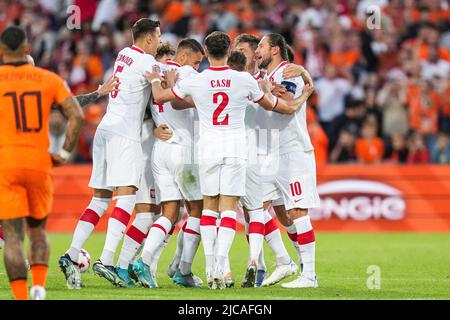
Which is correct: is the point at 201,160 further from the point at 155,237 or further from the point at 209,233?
the point at 155,237

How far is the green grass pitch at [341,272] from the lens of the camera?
11195 millimetres

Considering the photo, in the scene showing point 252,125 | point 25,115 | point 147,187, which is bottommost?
point 147,187

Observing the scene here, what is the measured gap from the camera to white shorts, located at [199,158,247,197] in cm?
1177

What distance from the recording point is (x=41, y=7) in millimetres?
26438

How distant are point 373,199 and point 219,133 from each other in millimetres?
9947

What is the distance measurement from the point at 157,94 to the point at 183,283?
223cm

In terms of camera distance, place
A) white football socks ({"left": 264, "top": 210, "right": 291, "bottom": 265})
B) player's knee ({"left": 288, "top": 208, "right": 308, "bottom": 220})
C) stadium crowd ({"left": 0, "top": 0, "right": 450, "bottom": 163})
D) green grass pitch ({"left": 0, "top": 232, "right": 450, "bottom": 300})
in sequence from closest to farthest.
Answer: green grass pitch ({"left": 0, "top": 232, "right": 450, "bottom": 300}), player's knee ({"left": 288, "top": 208, "right": 308, "bottom": 220}), white football socks ({"left": 264, "top": 210, "right": 291, "bottom": 265}), stadium crowd ({"left": 0, "top": 0, "right": 450, "bottom": 163})

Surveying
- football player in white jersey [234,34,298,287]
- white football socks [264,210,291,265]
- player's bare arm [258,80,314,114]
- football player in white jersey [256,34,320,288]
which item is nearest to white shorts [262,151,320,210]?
football player in white jersey [256,34,320,288]

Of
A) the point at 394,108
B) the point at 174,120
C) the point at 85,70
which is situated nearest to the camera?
the point at 174,120

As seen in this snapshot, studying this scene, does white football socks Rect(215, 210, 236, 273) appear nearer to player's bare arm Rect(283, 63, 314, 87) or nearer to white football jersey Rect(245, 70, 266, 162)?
white football jersey Rect(245, 70, 266, 162)

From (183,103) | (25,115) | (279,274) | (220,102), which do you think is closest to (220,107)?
(220,102)

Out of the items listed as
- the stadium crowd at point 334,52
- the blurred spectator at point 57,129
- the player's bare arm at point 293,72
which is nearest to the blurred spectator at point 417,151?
the stadium crowd at point 334,52

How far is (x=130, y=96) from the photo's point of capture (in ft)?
40.2

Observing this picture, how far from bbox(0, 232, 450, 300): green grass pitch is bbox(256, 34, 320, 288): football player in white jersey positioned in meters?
0.47
